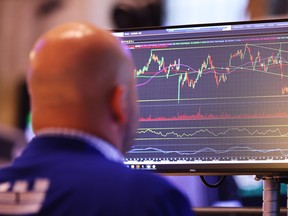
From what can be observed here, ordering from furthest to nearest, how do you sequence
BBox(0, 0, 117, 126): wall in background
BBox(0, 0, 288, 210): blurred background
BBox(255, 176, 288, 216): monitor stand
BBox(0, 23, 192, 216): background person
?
BBox(0, 0, 117, 126): wall in background
BBox(0, 0, 288, 210): blurred background
BBox(255, 176, 288, 216): monitor stand
BBox(0, 23, 192, 216): background person

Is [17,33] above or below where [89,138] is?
above

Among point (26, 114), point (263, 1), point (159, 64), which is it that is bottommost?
point (26, 114)

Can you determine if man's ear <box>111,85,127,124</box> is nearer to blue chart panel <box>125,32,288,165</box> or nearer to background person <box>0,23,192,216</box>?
background person <box>0,23,192,216</box>

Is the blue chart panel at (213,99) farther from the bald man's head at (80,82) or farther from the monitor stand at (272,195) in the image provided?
the bald man's head at (80,82)

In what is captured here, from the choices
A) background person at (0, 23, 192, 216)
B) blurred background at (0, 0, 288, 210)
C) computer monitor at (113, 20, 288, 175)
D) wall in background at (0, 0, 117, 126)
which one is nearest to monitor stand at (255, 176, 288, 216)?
computer monitor at (113, 20, 288, 175)

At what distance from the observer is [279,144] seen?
1750 mm

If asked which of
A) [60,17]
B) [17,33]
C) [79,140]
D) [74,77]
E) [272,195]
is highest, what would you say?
[60,17]

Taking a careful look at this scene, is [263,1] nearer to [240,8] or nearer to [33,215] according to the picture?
[240,8]

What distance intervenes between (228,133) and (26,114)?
431 cm

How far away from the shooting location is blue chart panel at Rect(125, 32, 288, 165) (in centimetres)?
177

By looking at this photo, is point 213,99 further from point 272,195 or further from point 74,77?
point 74,77

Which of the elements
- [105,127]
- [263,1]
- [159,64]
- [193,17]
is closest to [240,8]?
[193,17]

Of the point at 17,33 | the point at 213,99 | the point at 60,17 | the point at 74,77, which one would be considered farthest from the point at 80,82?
the point at 17,33

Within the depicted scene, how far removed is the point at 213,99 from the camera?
183 centimetres
